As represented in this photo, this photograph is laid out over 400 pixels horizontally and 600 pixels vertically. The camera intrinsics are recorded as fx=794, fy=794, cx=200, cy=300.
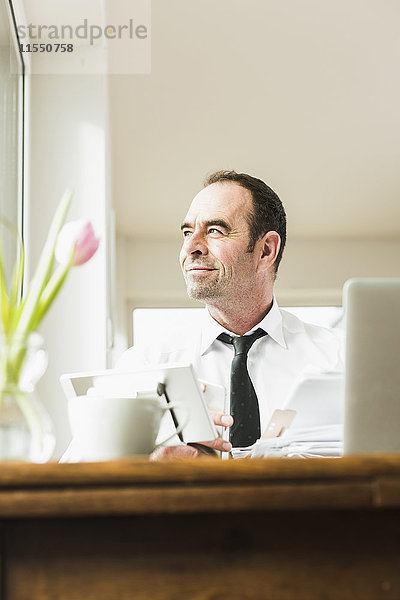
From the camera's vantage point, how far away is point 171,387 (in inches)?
49.1

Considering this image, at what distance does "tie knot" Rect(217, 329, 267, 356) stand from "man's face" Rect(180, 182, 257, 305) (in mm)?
113

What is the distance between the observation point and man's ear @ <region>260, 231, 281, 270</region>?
2.43 metres

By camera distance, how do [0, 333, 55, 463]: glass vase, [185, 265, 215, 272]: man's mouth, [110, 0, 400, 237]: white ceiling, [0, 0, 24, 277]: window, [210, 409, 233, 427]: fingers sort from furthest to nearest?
[110, 0, 400, 237]: white ceiling < [0, 0, 24, 277]: window < [185, 265, 215, 272]: man's mouth < [210, 409, 233, 427]: fingers < [0, 333, 55, 463]: glass vase

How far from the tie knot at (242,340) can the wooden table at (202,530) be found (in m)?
1.52

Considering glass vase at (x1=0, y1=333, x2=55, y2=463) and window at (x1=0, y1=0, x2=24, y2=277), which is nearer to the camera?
glass vase at (x1=0, y1=333, x2=55, y2=463)

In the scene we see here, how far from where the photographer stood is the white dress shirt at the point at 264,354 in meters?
2.15

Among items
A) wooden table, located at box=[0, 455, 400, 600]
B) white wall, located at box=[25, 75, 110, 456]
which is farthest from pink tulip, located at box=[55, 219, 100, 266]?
white wall, located at box=[25, 75, 110, 456]

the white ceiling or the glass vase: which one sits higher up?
the white ceiling

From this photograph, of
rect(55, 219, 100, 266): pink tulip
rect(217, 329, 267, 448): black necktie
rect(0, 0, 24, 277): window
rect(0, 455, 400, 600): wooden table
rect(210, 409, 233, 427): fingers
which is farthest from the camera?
rect(0, 0, 24, 277): window

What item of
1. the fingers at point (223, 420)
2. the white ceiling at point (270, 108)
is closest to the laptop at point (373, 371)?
the fingers at point (223, 420)

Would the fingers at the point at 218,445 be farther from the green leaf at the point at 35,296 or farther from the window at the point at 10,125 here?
the window at the point at 10,125

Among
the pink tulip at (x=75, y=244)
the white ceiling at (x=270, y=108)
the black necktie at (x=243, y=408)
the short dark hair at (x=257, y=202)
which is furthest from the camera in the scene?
the white ceiling at (x=270, y=108)

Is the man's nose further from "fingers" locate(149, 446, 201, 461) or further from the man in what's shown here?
"fingers" locate(149, 446, 201, 461)

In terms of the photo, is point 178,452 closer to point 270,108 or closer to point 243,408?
point 243,408
